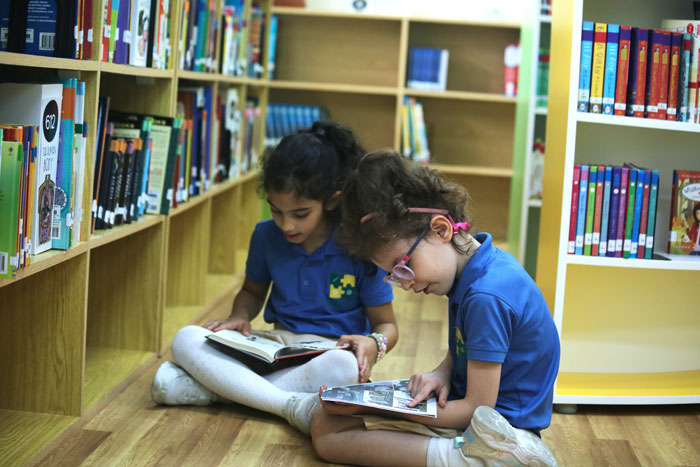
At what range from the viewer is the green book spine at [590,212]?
2158 millimetres

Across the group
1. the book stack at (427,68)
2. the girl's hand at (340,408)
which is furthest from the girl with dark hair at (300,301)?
the book stack at (427,68)

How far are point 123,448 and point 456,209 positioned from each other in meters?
0.88

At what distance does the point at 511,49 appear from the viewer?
4562mm

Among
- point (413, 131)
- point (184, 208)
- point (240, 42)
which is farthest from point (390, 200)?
point (413, 131)

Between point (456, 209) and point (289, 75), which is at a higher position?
point (289, 75)

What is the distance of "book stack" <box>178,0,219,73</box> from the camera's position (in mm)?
2682

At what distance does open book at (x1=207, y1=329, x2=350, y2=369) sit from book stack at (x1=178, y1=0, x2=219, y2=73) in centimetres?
100

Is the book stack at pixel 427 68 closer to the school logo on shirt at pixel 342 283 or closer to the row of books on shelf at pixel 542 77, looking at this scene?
the row of books on shelf at pixel 542 77

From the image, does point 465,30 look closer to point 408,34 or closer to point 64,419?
point 408,34

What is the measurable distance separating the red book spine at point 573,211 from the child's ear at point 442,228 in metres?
0.66

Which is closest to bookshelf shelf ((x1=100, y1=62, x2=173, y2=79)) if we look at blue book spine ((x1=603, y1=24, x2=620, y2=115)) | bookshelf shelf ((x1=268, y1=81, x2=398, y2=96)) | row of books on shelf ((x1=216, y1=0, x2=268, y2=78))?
row of books on shelf ((x1=216, y1=0, x2=268, y2=78))

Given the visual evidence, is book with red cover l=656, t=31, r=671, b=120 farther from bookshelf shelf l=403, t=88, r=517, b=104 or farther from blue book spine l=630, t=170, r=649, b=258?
bookshelf shelf l=403, t=88, r=517, b=104

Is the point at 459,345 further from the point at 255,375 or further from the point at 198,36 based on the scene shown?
the point at 198,36

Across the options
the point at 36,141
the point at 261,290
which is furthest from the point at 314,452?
the point at 36,141
